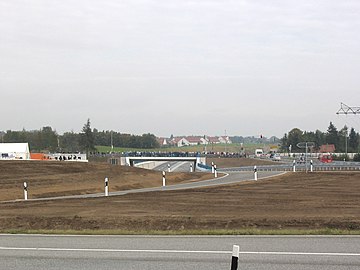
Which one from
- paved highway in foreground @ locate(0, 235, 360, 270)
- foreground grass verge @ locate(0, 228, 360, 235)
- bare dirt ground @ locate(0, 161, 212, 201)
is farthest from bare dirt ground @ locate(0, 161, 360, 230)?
paved highway in foreground @ locate(0, 235, 360, 270)

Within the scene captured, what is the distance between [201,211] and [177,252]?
936 cm

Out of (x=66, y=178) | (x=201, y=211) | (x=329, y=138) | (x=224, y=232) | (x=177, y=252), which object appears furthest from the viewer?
(x=329, y=138)

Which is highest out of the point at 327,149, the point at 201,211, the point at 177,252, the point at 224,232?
the point at 327,149

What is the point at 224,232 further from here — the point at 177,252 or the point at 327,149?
the point at 327,149

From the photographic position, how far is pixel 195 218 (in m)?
16.8

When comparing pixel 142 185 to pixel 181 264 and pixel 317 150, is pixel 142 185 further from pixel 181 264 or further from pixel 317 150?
pixel 317 150

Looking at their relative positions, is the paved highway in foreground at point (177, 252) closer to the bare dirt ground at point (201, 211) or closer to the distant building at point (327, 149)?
the bare dirt ground at point (201, 211)

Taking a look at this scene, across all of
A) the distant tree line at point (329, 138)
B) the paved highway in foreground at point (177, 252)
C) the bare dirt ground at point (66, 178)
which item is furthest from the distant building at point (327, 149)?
the paved highway in foreground at point (177, 252)

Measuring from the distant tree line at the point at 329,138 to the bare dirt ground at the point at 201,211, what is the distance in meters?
126

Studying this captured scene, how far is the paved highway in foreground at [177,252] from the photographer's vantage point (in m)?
9.02

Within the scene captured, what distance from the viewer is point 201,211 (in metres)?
19.6

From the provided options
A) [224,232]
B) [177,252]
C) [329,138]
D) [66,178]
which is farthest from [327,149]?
[177,252]

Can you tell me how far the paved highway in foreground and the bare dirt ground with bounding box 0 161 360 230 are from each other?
306 cm

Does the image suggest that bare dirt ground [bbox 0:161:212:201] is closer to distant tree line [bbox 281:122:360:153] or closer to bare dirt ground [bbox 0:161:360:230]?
bare dirt ground [bbox 0:161:360:230]
